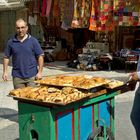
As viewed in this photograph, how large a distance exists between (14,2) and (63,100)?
1969 centimetres

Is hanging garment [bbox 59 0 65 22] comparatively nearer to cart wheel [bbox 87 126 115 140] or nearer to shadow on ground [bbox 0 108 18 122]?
shadow on ground [bbox 0 108 18 122]

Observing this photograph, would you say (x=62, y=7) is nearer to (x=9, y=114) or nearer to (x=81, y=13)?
(x=81, y=13)

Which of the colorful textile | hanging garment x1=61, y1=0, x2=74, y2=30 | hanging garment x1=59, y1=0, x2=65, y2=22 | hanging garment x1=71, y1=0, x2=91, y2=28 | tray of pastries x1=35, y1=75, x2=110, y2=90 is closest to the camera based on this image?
tray of pastries x1=35, y1=75, x2=110, y2=90

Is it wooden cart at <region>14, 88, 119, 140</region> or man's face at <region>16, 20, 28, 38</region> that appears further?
man's face at <region>16, 20, 28, 38</region>

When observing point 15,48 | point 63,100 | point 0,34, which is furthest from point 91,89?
point 0,34

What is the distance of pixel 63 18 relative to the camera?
1603 centimetres

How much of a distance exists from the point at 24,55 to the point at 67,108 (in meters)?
2.16

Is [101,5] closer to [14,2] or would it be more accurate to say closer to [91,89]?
[91,89]

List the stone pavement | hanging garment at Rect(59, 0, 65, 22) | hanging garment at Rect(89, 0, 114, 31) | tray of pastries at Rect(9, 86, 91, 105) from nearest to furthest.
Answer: tray of pastries at Rect(9, 86, 91, 105), the stone pavement, hanging garment at Rect(89, 0, 114, 31), hanging garment at Rect(59, 0, 65, 22)

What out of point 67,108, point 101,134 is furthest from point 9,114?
point 67,108

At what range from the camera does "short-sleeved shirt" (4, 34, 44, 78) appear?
6496mm

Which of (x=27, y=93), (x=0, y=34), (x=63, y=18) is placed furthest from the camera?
(x=0, y=34)

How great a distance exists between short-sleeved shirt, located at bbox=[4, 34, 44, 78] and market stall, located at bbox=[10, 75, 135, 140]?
54.6 inches

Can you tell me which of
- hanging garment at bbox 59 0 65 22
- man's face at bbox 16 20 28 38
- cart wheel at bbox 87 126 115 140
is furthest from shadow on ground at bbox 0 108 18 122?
hanging garment at bbox 59 0 65 22
